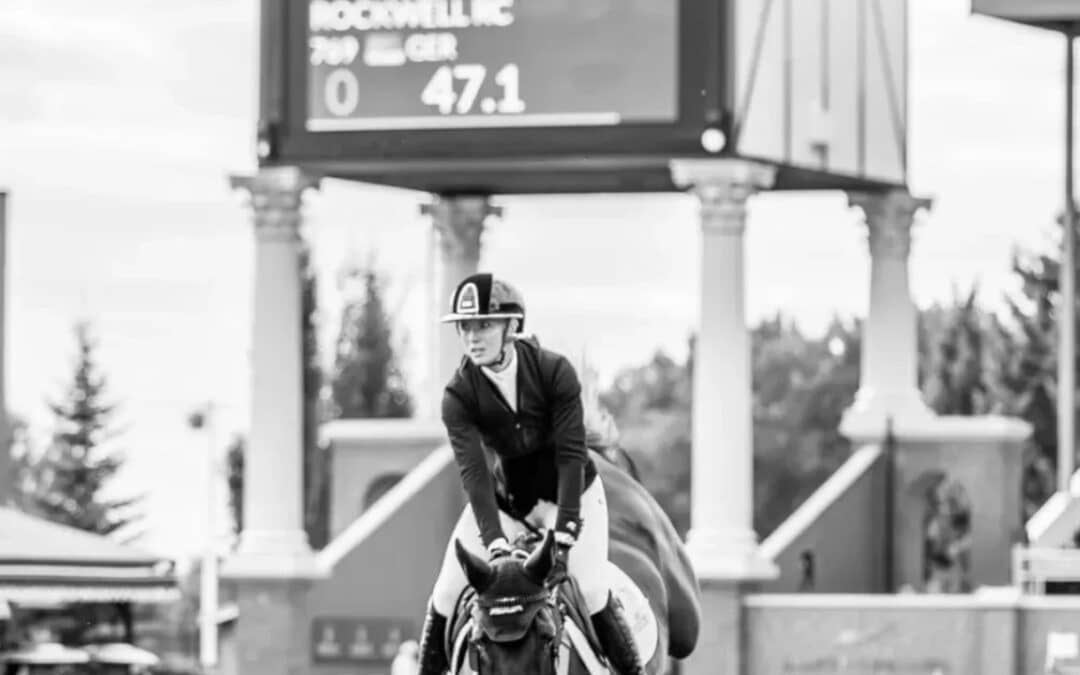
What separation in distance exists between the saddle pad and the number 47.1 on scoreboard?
25.3 m

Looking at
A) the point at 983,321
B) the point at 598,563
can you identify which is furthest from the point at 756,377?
the point at 598,563

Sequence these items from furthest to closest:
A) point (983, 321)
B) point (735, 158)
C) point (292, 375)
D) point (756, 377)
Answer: point (756, 377)
point (983, 321)
point (292, 375)
point (735, 158)

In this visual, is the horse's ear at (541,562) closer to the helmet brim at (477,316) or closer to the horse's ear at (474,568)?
the horse's ear at (474,568)

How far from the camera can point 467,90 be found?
141 feet

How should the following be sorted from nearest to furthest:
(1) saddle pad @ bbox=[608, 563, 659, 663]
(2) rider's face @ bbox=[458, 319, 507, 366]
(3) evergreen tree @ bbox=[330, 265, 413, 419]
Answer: (2) rider's face @ bbox=[458, 319, 507, 366]
(1) saddle pad @ bbox=[608, 563, 659, 663]
(3) evergreen tree @ bbox=[330, 265, 413, 419]

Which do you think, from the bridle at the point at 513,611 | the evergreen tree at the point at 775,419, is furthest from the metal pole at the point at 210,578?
the bridle at the point at 513,611

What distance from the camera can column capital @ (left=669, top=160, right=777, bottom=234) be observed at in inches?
1661

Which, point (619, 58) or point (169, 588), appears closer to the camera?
point (169, 588)

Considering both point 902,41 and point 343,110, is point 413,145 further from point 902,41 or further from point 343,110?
point 902,41

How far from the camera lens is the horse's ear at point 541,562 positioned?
15281mm

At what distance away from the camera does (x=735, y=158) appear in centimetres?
4203

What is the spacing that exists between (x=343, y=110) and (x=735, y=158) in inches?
166

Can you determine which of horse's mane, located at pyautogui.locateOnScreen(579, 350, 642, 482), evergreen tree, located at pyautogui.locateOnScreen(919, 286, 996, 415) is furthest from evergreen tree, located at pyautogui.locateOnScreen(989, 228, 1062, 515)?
horse's mane, located at pyautogui.locateOnScreen(579, 350, 642, 482)

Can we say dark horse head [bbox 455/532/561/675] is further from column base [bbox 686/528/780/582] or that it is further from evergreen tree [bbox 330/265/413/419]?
evergreen tree [bbox 330/265/413/419]
